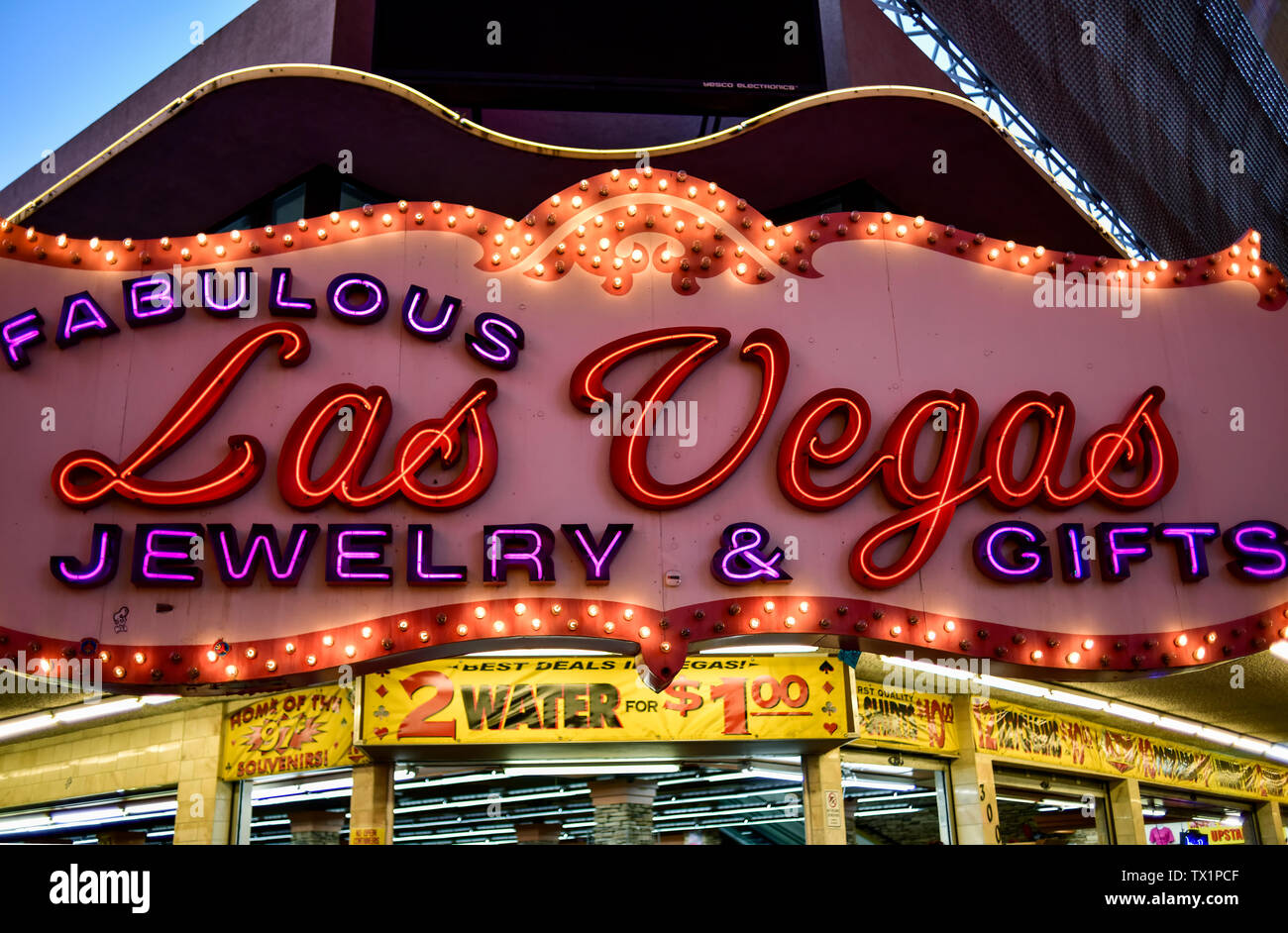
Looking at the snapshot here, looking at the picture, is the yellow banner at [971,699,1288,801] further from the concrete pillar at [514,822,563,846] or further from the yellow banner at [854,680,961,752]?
the concrete pillar at [514,822,563,846]

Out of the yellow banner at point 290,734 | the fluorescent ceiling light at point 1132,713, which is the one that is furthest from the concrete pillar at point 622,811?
the fluorescent ceiling light at point 1132,713

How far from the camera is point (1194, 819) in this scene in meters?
18.8

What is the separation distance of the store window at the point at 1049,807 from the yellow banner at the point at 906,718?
1363 millimetres

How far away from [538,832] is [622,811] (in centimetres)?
381

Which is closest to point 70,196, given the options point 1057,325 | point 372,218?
point 372,218

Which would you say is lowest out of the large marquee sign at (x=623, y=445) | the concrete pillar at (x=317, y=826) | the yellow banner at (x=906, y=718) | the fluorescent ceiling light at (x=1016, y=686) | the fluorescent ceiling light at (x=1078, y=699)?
the concrete pillar at (x=317, y=826)

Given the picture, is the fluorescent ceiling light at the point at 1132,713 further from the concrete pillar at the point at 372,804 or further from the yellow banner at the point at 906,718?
the concrete pillar at the point at 372,804

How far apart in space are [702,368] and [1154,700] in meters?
10.1

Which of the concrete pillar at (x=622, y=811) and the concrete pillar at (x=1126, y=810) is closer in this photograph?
the concrete pillar at (x=622, y=811)

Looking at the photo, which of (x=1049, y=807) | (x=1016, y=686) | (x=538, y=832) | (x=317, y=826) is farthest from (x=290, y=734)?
(x=1049, y=807)

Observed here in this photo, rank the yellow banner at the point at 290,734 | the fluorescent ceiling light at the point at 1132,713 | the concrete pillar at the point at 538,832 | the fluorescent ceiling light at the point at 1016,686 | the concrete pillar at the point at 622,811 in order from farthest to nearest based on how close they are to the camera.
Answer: the fluorescent ceiling light at the point at 1132,713, the concrete pillar at the point at 538,832, the fluorescent ceiling light at the point at 1016,686, the concrete pillar at the point at 622,811, the yellow banner at the point at 290,734

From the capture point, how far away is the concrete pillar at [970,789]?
38.0 ft

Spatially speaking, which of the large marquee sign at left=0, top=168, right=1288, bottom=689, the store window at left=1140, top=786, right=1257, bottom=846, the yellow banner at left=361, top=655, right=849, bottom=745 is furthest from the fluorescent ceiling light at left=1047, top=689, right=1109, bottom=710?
the large marquee sign at left=0, top=168, right=1288, bottom=689

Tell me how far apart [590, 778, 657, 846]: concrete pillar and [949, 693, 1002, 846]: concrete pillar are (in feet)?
11.6
